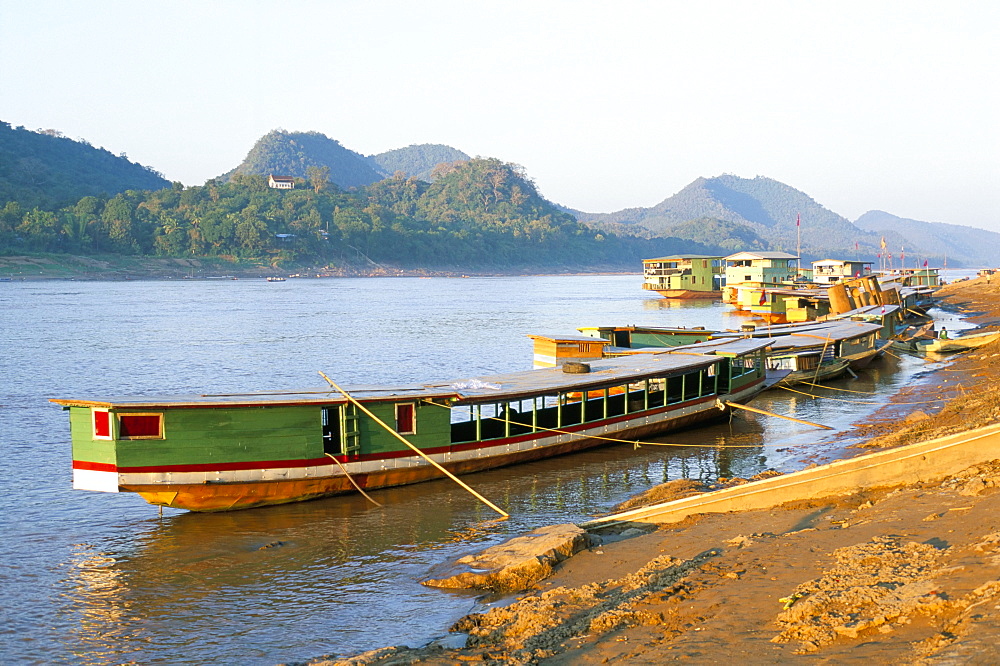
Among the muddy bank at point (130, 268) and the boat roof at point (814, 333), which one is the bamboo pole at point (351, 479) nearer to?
the boat roof at point (814, 333)

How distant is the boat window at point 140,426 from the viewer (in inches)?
709

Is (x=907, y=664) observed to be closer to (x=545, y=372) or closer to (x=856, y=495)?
(x=856, y=495)

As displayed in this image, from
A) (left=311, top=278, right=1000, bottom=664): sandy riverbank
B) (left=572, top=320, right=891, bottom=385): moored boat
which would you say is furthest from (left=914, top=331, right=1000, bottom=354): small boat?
(left=311, top=278, right=1000, bottom=664): sandy riverbank

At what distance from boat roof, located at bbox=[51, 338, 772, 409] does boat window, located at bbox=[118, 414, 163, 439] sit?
0.27 meters

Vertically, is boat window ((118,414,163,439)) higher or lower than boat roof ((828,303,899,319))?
higher

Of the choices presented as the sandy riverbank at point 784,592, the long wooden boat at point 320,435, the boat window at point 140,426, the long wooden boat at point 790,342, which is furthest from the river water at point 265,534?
the boat window at point 140,426

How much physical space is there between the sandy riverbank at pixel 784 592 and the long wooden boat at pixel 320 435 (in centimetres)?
803

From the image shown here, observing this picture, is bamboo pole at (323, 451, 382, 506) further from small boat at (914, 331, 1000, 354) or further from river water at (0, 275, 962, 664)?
small boat at (914, 331, 1000, 354)

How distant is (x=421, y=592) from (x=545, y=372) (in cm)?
1286

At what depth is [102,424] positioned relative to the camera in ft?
58.8

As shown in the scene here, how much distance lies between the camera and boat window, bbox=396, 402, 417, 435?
21234 mm

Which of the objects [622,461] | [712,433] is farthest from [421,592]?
[712,433]

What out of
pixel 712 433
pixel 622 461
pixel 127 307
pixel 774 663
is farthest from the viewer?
pixel 127 307

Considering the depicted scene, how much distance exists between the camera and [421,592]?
14.5m
